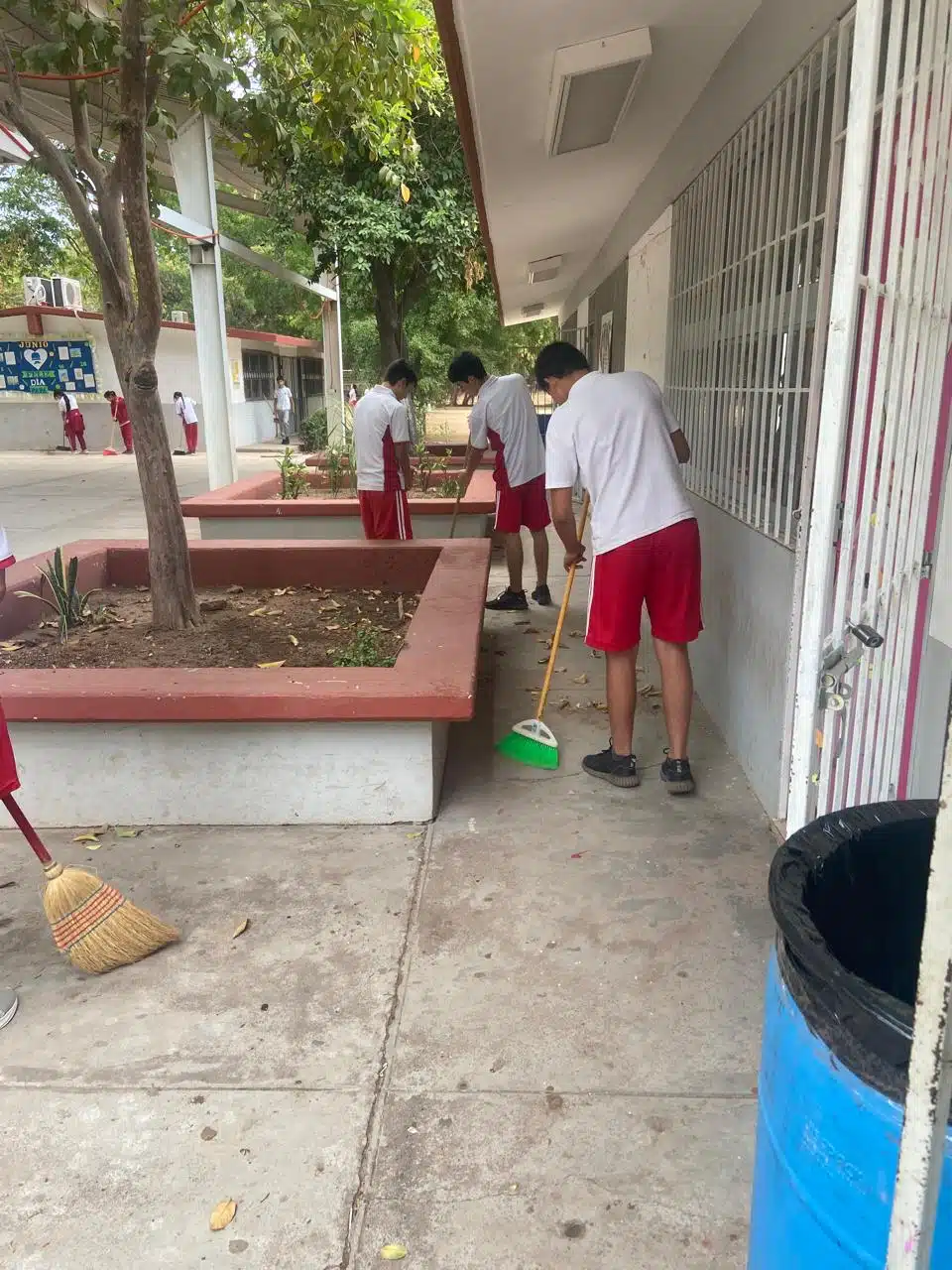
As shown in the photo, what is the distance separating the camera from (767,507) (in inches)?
143

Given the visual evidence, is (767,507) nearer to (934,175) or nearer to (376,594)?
(934,175)

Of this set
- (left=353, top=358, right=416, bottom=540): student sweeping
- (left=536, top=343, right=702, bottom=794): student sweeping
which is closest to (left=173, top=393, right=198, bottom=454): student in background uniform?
(left=353, top=358, right=416, bottom=540): student sweeping

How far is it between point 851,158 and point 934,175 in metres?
0.61

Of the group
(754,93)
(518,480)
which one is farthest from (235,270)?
(754,93)

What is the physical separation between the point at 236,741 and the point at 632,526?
174cm

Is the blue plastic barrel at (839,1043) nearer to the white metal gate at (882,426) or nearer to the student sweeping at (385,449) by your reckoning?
the white metal gate at (882,426)

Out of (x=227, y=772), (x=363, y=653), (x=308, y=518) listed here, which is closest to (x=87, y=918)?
(x=227, y=772)

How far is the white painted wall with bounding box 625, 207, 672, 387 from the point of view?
5.84 m

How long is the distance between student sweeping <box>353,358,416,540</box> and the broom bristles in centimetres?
419

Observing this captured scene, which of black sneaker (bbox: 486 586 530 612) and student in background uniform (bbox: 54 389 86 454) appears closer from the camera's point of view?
black sneaker (bbox: 486 586 530 612)

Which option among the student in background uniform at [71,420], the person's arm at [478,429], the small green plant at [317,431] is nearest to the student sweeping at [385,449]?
the person's arm at [478,429]

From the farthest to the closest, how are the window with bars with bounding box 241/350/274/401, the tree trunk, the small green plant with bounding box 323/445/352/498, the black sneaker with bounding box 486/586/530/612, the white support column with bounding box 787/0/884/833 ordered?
the window with bars with bounding box 241/350/274/401 → the tree trunk → the small green plant with bounding box 323/445/352/498 → the black sneaker with bounding box 486/586/530/612 → the white support column with bounding box 787/0/884/833

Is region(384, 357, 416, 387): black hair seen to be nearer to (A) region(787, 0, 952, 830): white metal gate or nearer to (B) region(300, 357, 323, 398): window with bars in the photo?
(A) region(787, 0, 952, 830): white metal gate

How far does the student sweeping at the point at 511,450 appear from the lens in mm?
6641
